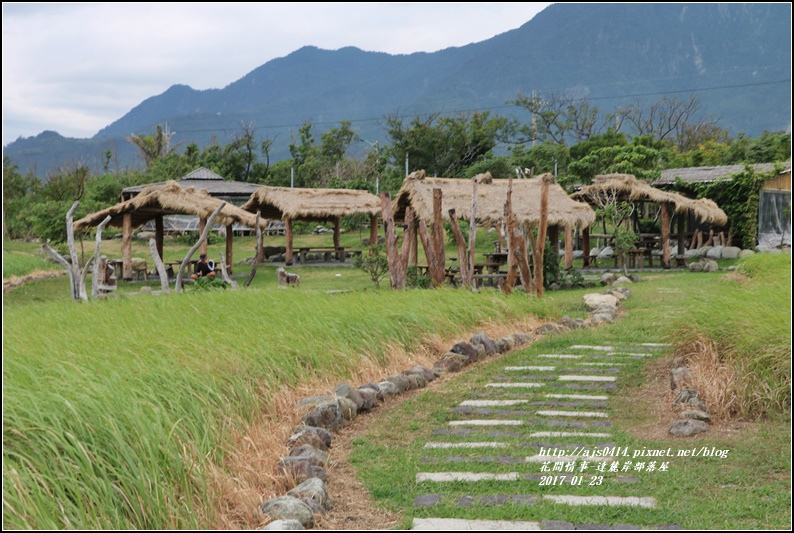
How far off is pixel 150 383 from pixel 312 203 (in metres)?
19.8

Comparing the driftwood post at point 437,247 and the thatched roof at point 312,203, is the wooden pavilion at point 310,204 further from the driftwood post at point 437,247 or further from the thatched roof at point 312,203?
the driftwood post at point 437,247

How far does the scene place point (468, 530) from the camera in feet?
11.8

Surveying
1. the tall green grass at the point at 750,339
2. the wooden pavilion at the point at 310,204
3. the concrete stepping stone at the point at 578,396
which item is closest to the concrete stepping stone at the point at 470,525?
the tall green grass at the point at 750,339

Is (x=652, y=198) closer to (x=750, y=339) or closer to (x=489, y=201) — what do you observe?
(x=489, y=201)

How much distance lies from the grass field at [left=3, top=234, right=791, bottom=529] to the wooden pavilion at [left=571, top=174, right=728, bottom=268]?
1197 centimetres

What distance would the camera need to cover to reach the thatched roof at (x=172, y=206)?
66.0ft

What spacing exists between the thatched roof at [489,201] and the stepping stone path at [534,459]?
10747 mm

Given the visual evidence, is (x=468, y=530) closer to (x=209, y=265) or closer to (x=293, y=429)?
(x=293, y=429)

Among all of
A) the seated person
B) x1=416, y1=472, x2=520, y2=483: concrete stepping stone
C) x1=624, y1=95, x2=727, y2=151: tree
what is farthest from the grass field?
x1=624, y1=95, x2=727, y2=151: tree

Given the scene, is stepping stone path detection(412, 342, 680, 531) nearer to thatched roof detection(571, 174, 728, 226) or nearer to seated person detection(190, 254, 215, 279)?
seated person detection(190, 254, 215, 279)

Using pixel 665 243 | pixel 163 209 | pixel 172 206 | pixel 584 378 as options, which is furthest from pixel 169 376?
pixel 665 243

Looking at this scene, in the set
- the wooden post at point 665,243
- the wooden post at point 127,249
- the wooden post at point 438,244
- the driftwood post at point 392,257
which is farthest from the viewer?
the wooden post at point 665,243

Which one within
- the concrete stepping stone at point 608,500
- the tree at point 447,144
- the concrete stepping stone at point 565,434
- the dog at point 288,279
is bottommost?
the dog at point 288,279

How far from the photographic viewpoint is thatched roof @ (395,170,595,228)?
17.6 meters
